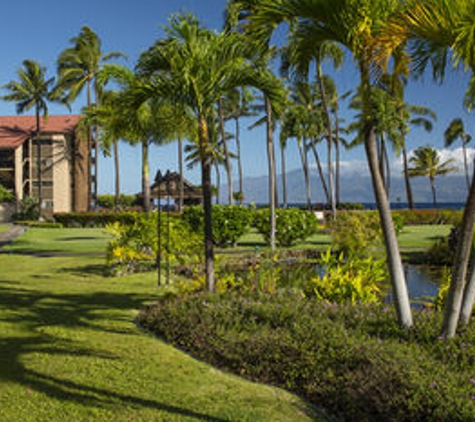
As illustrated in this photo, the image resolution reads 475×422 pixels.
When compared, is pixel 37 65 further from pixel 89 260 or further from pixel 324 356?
pixel 324 356

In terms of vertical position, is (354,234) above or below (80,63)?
below

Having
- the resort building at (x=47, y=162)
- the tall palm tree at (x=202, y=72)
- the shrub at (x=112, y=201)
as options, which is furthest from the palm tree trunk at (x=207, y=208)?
the shrub at (x=112, y=201)

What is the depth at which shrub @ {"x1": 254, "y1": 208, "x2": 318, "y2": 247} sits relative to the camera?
2067 centimetres

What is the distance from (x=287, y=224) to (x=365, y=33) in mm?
15077

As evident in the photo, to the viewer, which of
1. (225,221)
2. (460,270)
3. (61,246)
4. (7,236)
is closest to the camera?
(460,270)

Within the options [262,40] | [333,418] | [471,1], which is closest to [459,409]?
[333,418]

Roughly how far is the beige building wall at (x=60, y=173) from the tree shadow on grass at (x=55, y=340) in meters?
45.8

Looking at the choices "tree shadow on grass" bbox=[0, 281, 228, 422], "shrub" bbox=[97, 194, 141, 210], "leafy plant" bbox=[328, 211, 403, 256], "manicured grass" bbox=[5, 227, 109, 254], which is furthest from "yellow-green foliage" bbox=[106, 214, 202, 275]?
"shrub" bbox=[97, 194, 141, 210]

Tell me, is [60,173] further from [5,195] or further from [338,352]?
[338,352]

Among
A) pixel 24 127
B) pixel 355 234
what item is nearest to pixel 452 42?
pixel 355 234

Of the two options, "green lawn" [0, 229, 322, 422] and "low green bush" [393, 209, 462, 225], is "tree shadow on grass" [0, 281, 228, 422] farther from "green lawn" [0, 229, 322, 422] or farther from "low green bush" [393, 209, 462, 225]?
"low green bush" [393, 209, 462, 225]

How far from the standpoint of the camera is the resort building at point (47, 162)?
2110 inches

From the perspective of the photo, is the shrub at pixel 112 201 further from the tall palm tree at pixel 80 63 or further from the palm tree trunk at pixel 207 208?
the palm tree trunk at pixel 207 208

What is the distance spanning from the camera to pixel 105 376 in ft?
18.5
